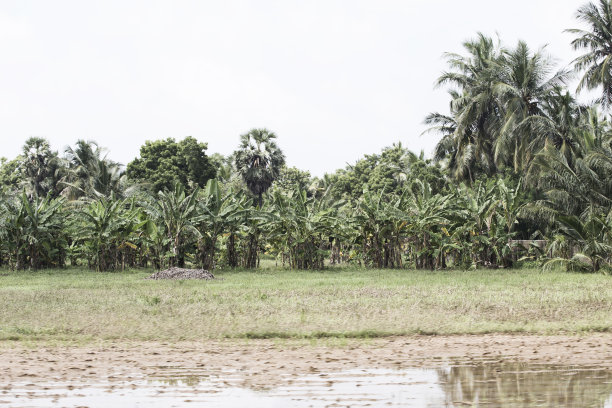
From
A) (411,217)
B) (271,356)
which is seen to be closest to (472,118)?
(411,217)

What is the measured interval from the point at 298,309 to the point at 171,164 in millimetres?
37818

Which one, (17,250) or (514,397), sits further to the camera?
(17,250)

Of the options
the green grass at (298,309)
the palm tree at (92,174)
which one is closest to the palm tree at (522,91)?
the green grass at (298,309)

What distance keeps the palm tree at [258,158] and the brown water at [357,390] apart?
44.7m

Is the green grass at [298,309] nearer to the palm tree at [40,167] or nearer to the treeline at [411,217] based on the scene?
the treeline at [411,217]

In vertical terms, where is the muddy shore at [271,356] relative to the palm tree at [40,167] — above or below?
below

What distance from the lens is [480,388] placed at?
6652 millimetres

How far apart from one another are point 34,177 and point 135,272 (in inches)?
1324

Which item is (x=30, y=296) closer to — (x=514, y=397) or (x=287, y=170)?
(x=514, y=397)

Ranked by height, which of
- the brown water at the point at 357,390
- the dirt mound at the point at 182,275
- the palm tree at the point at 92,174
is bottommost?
the brown water at the point at 357,390

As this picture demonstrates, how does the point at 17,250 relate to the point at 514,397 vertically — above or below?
above

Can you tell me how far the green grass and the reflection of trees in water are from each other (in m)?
2.79

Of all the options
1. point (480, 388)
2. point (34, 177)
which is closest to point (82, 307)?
point (480, 388)

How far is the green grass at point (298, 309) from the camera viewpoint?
1038cm
